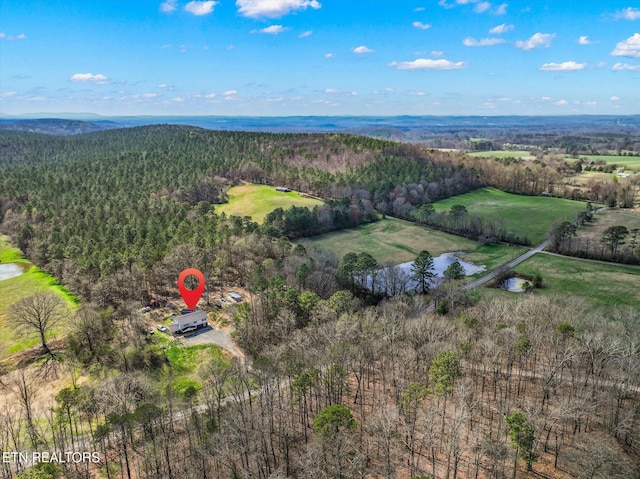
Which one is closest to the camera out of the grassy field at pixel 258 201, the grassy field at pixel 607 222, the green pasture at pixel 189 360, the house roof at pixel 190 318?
the green pasture at pixel 189 360

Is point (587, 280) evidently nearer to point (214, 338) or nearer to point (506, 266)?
point (506, 266)

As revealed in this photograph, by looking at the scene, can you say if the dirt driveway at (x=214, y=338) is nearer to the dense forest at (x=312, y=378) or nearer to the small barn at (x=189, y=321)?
the small barn at (x=189, y=321)

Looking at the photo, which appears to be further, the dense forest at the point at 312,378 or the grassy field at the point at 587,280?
the grassy field at the point at 587,280

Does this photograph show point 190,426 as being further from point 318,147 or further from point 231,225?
point 318,147

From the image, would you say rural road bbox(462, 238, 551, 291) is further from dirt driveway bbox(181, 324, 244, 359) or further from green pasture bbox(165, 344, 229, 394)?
green pasture bbox(165, 344, 229, 394)

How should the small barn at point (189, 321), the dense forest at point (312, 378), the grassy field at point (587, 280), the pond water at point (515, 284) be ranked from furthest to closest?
the pond water at point (515, 284) < the grassy field at point (587, 280) < the small barn at point (189, 321) < the dense forest at point (312, 378)

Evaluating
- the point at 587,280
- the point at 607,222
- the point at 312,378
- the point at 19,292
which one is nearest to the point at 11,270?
the point at 19,292

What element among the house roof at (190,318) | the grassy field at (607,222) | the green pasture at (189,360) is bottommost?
the green pasture at (189,360)

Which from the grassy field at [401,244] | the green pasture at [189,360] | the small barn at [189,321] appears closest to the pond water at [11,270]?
the small barn at [189,321]
